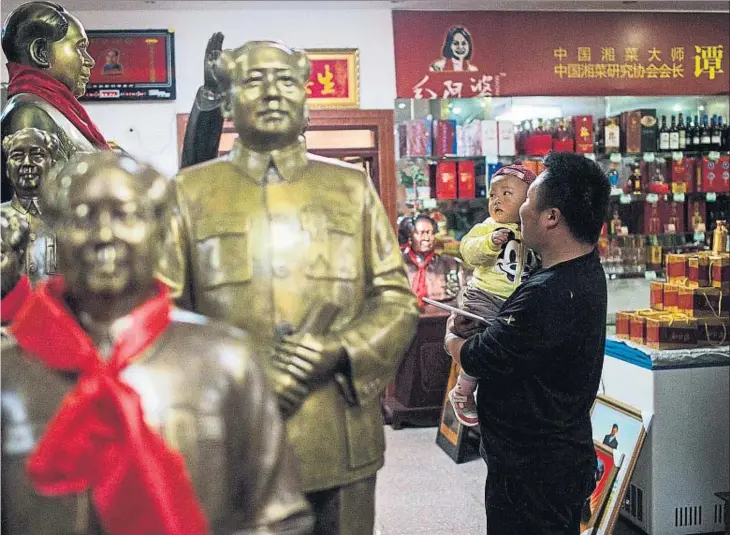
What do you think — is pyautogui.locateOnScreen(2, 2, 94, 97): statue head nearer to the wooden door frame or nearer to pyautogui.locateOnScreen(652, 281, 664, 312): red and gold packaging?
pyautogui.locateOnScreen(652, 281, 664, 312): red and gold packaging

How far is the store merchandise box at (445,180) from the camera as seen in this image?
5.23 metres

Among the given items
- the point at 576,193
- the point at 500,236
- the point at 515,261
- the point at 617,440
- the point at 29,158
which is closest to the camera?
the point at 29,158

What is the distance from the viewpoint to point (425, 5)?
4980 millimetres

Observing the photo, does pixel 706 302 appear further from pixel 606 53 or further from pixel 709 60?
pixel 709 60

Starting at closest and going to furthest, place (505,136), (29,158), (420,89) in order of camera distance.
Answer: (29,158) → (420,89) → (505,136)

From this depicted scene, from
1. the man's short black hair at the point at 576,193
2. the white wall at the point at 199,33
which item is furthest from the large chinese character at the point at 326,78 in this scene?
the man's short black hair at the point at 576,193

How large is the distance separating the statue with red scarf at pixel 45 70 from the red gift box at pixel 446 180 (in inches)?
145

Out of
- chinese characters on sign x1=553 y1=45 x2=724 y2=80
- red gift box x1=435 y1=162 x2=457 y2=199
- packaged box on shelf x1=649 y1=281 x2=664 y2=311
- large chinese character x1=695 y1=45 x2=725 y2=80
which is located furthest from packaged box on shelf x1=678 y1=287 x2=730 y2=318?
large chinese character x1=695 y1=45 x2=725 y2=80

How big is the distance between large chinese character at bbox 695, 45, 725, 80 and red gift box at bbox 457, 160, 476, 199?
1.77m

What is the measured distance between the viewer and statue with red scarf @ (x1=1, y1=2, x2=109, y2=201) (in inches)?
63.4

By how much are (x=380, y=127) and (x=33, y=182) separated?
379cm

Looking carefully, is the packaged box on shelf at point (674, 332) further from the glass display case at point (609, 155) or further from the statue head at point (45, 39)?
the statue head at point (45, 39)

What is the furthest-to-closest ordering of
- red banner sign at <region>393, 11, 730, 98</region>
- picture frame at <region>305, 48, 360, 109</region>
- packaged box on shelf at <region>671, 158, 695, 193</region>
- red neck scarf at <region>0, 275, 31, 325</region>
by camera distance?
packaged box on shelf at <region>671, 158, 695, 193</region>, red banner sign at <region>393, 11, 730, 98</region>, picture frame at <region>305, 48, 360, 109</region>, red neck scarf at <region>0, 275, 31, 325</region>

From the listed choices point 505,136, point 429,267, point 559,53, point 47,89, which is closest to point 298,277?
point 47,89
